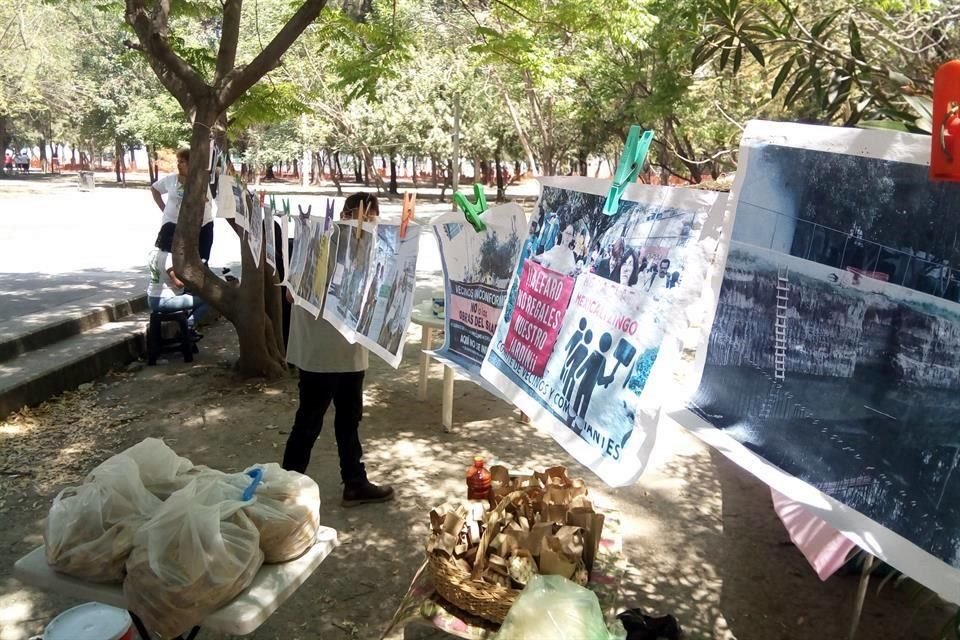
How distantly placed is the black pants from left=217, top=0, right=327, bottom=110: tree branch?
312 centimetres

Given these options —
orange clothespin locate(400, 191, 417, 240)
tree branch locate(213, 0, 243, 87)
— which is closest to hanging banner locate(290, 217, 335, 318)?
orange clothespin locate(400, 191, 417, 240)

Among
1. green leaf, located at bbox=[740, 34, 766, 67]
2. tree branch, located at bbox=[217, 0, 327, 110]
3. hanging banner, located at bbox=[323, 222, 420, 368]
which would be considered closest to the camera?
green leaf, located at bbox=[740, 34, 766, 67]

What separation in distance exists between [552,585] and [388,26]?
6473 millimetres

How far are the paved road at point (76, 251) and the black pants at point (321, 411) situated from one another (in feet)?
8.92

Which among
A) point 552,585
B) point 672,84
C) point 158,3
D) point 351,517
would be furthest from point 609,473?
point 672,84

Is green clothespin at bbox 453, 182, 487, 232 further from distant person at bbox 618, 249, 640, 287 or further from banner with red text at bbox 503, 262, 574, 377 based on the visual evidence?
distant person at bbox 618, 249, 640, 287

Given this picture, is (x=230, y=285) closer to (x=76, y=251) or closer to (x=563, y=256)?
(x=563, y=256)

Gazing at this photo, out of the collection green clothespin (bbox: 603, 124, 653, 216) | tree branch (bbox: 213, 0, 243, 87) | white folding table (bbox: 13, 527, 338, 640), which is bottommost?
white folding table (bbox: 13, 527, 338, 640)

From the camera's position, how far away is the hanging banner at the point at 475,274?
109 inches

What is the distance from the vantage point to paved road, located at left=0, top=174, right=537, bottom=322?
909cm

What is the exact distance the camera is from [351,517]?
12.8 ft

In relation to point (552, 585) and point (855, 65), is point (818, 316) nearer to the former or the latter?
point (552, 585)

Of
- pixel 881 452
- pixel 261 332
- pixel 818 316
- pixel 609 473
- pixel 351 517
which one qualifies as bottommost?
pixel 351 517

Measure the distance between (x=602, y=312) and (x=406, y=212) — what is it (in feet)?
5.19
